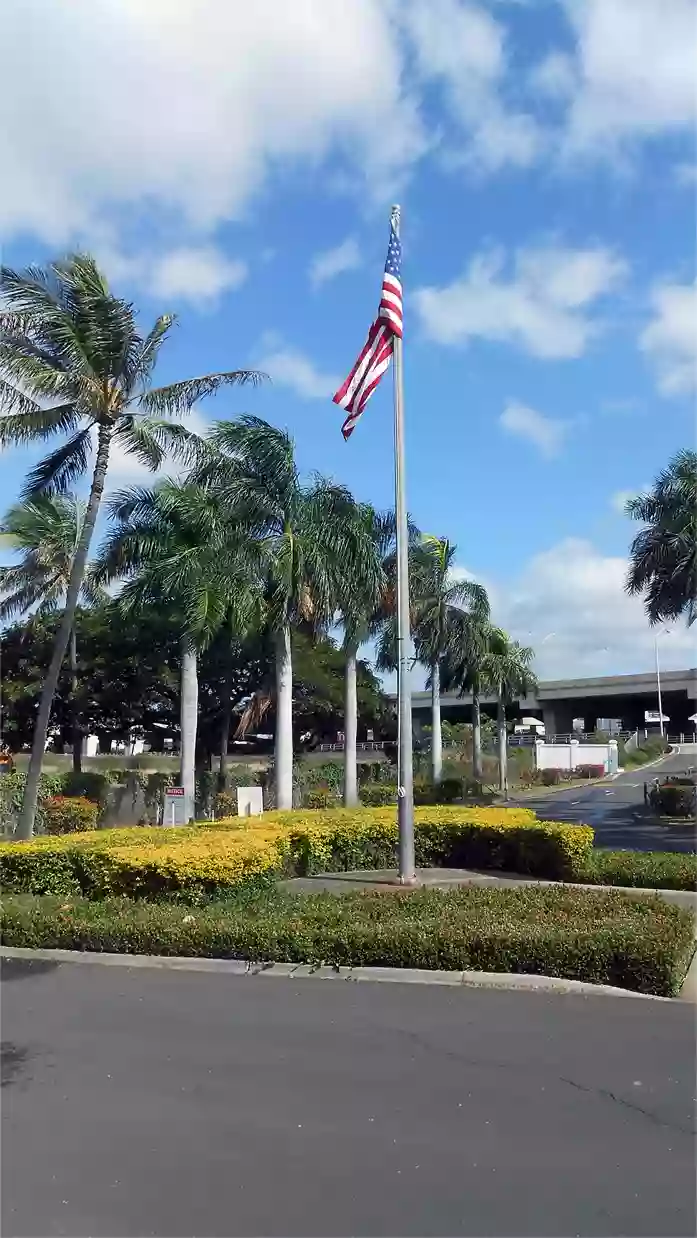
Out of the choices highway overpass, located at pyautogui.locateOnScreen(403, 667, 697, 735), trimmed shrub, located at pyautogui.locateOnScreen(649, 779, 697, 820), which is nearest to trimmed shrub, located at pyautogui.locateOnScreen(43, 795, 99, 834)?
trimmed shrub, located at pyautogui.locateOnScreen(649, 779, 697, 820)

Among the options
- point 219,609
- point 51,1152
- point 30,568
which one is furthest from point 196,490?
point 51,1152

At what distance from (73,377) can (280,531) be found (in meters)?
5.67

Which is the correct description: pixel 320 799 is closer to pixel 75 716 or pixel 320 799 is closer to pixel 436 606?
pixel 436 606

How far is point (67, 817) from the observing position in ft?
72.3

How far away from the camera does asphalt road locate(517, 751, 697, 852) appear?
20406 millimetres

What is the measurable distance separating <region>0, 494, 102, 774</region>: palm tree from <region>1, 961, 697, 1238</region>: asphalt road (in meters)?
18.2

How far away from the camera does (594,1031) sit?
6.55 m

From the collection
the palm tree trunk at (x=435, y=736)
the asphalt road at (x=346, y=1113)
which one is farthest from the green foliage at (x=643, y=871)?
the palm tree trunk at (x=435, y=736)

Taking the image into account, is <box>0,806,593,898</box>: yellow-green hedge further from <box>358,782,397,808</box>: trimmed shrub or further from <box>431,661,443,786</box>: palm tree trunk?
<box>431,661,443,786</box>: palm tree trunk

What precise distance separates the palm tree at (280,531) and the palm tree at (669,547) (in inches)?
300

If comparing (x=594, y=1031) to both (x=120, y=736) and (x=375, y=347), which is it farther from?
(x=120, y=736)

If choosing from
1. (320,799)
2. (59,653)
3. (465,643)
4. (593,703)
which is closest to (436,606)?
(465,643)

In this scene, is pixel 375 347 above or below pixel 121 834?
above

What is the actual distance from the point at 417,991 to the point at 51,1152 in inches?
138
